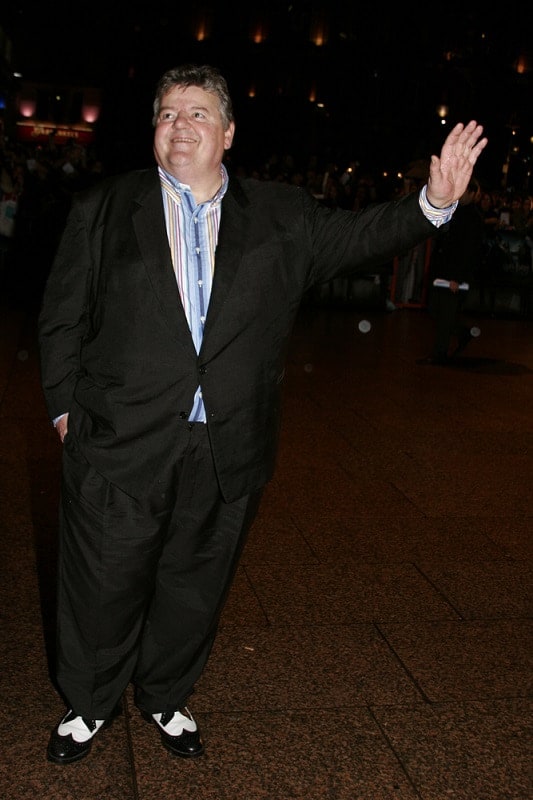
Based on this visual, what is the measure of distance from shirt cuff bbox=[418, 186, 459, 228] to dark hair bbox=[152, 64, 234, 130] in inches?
25.1

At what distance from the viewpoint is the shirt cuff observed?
2656mm

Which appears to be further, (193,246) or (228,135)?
(228,135)

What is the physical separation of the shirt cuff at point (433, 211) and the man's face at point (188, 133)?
0.61 meters

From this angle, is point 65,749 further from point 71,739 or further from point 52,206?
point 52,206

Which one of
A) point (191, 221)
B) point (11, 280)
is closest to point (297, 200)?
point (191, 221)

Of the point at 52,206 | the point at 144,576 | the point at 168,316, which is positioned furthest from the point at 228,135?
the point at 52,206

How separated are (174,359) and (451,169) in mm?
943

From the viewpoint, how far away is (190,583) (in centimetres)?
292

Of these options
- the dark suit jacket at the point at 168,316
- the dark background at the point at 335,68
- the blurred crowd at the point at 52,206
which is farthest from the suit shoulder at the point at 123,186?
the dark background at the point at 335,68

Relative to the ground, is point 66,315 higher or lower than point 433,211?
lower

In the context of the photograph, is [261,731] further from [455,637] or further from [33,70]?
[33,70]

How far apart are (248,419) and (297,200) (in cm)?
69

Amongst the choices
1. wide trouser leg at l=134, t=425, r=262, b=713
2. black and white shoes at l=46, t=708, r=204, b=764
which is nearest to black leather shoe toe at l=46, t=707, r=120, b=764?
black and white shoes at l=46, t=708, r=204, b=764

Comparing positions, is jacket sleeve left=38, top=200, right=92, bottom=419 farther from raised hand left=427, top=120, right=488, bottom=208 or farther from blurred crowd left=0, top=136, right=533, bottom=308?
blurred crowd left=0, top=136, right=533, bottom=308
